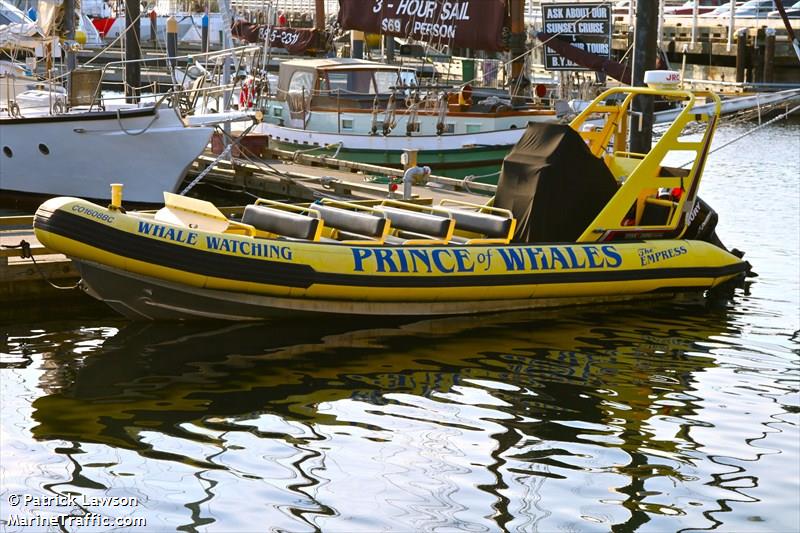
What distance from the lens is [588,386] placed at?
1123 centimetres

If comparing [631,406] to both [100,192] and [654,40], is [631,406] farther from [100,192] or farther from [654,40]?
[100,192]

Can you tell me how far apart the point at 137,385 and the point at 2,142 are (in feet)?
33.8

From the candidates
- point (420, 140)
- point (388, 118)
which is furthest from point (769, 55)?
point (388, 118)

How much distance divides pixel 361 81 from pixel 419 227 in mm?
12703

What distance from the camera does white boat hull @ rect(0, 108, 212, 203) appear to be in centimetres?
1945

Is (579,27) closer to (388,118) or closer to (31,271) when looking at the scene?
(388,118)

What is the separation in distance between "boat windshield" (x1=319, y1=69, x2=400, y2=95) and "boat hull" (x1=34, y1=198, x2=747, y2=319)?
41.1ft

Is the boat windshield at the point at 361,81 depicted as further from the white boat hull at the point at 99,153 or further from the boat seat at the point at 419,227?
the boat seat at the point at 419,227

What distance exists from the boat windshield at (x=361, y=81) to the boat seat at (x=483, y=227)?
11896 mm

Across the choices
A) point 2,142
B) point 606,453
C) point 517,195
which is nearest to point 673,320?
point 517,195

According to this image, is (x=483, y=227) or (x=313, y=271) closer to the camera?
(x=313, y=271)

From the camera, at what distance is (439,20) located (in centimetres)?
2683

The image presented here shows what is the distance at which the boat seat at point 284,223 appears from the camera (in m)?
12.8

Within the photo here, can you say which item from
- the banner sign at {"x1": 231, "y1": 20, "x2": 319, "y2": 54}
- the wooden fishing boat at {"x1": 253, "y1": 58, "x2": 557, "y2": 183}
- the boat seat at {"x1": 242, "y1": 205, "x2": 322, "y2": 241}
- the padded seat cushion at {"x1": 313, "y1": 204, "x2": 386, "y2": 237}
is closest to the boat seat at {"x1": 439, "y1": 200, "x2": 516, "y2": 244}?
the padded seat cushion at {"x1": 313, "y1": 204, "x2": 386, "y2": 237}
